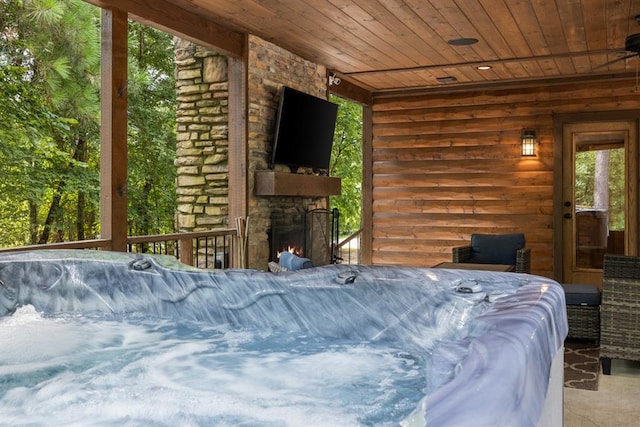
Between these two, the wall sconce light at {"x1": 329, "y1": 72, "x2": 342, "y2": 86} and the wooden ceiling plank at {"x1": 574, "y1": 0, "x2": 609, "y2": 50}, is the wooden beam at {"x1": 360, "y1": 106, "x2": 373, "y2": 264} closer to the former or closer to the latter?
the wall sconce light at {"x1": 329, "y1": 72, "x2": 342, "y2": 86}

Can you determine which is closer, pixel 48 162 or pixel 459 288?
pixel 459 288

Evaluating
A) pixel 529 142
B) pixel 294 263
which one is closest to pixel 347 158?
pixel 529 142

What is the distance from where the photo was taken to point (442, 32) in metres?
5.26

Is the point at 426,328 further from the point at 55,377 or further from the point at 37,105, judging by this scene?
the point at 37,105

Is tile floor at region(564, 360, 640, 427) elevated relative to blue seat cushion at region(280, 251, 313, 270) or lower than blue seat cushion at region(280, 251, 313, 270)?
lower

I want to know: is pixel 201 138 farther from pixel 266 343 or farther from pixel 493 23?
pixel 266 343

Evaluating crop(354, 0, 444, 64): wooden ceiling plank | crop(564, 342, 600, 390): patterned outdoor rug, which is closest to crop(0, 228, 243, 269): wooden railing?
crop(354, 0, 444, 64): wooden ceiling plank

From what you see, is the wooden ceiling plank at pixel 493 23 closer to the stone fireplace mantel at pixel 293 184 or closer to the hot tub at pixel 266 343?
the stone fireplace mantel at pixel 293 184

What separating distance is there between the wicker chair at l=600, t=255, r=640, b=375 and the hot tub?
5.30 feet

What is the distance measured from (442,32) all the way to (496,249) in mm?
2081

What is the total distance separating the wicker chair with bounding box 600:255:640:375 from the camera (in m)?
3.69

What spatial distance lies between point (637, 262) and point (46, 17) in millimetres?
6615

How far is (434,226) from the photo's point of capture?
26.0ft

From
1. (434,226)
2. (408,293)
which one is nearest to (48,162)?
(434,226)
